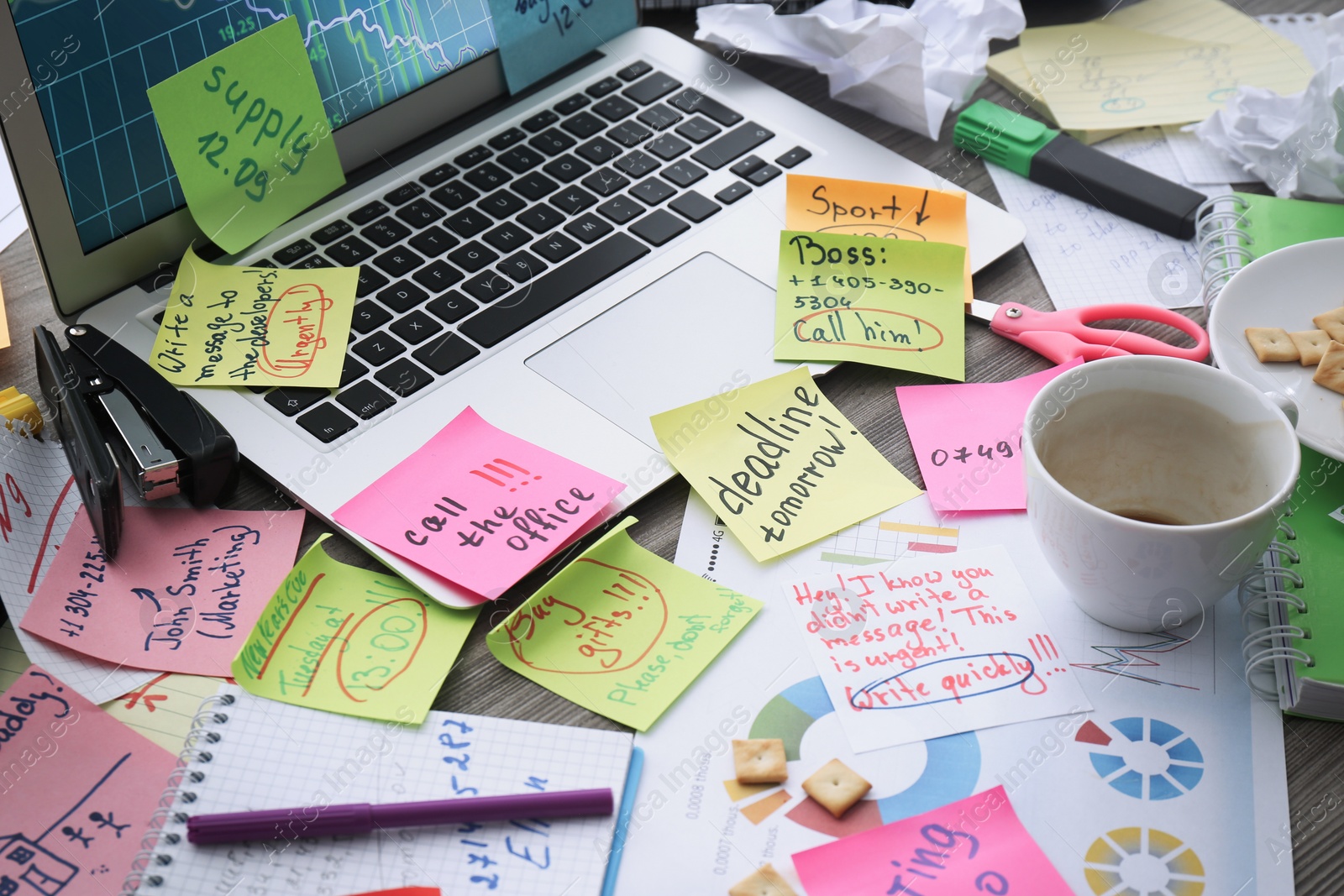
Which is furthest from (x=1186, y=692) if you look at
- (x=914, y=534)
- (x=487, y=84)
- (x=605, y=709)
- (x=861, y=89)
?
(x=487, y=84)

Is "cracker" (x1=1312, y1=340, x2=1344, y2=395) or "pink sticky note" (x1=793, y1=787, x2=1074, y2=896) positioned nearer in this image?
"pink sticky note" (x1=793, y1=787, x2=1074, y2=896)

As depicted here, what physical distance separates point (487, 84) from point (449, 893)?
2.04 ft

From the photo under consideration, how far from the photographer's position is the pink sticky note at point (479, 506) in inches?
22.7

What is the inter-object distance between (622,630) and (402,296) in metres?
0.29

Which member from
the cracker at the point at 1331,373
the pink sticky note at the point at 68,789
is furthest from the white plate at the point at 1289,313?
the pink sticky note at the point at 68,789

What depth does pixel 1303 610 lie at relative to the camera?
0.55 meters

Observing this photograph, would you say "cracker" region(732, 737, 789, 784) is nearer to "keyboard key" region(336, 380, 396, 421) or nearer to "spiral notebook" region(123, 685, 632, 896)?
"spiral notebook" region(123, 685, 632, 896)

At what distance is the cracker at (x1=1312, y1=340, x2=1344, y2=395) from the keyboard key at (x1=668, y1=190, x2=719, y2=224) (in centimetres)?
41

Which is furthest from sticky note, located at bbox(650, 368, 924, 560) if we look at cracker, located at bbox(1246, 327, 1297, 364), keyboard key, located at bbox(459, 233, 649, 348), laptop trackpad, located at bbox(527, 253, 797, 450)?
cracker, located at bbox(1246, 327, 1297, 364)

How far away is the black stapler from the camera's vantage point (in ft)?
1.89

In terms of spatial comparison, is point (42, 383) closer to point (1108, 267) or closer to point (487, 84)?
point (487, 84)

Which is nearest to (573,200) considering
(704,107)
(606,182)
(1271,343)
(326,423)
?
(606,182)

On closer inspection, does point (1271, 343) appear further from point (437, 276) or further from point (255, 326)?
point (255, 326)

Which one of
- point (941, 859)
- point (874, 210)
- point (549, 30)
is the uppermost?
point (549, 30)
